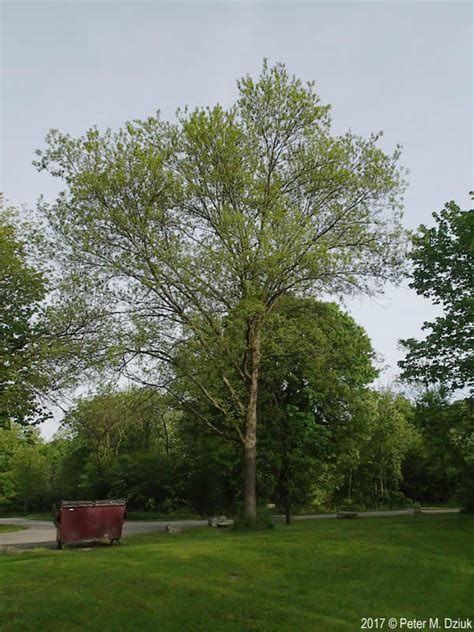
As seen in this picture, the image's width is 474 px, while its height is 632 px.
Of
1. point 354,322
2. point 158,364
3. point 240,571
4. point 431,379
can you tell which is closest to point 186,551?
point 240,571

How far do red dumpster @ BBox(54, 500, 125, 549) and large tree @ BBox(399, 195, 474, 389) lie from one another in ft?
40.9

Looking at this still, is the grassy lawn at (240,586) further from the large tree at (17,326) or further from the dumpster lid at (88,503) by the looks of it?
the large tree at (17,326)

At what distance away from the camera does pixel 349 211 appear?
2198 centimetres

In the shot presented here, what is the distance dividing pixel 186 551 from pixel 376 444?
31.4m

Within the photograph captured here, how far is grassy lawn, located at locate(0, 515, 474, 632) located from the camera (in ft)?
30.6

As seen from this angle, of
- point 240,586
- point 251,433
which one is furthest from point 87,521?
point 240,586

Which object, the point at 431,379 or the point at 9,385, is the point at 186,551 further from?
the point at 9,385

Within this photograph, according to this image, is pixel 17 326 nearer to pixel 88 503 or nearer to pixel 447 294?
pixel 88 503

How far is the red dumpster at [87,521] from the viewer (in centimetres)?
1825

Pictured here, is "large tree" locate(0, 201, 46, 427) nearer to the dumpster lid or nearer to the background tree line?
the background tree line

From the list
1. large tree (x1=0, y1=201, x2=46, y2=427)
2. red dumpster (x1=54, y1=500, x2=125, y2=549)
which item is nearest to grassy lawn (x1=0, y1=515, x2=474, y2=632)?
red dumpster (x1=54, y1=500, x2=125, y2=549)

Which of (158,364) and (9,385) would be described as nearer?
(158,364)

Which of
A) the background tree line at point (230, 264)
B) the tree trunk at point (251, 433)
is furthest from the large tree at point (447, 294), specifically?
the tree trunk at point (251, 433)

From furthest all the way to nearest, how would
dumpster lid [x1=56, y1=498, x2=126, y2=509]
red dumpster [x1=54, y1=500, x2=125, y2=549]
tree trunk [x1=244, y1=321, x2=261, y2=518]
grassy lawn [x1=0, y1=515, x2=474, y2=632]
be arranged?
tree trunk [x1=244, y1=321, x2=261, y2=518] → dumpster lid [x1=56, y1=498, x2=126, y2=509] → red dumpster [x1=54, y1=500, x2=125, y2=549] → grassy lawn [x1=0, y1=515, x2=474, y2=632]
